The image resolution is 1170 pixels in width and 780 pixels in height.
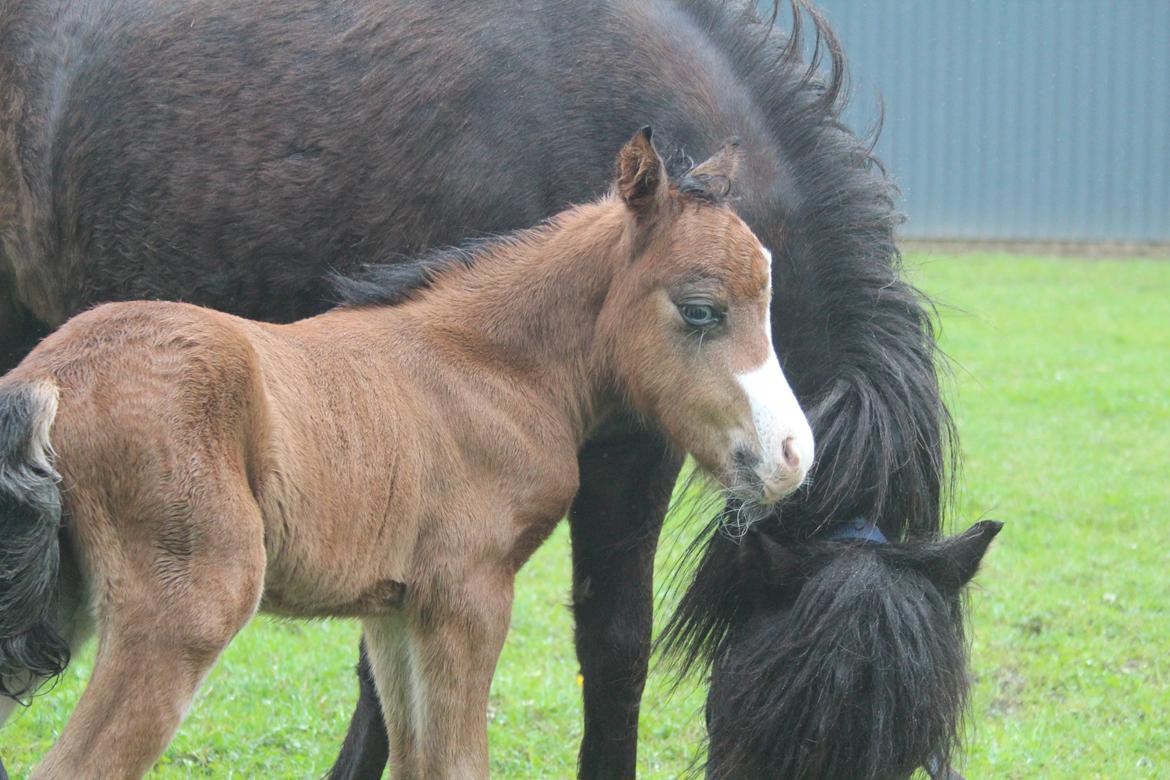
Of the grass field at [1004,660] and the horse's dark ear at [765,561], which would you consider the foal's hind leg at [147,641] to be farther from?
the horse's dark ear at [765,561]

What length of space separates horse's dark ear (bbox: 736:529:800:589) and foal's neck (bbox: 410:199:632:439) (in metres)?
0.48

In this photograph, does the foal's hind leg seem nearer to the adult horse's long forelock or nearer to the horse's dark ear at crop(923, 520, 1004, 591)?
the adult horse's long forelock

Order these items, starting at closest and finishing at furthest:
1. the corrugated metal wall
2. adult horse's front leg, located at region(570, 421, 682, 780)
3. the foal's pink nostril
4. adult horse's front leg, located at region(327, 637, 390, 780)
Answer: the foal's pink nostril
adult horse's front leg, located at region(570, 421, 682, 780)
adult horse's front leg, located at region(327, 637, 390, 780)
the corrugated metal wall

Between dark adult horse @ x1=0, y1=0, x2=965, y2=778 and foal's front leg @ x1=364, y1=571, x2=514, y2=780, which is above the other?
dark adult horse @ x1=0, y1=0, x2=965, y2=778

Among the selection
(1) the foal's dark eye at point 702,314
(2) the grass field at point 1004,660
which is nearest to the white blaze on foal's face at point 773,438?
(1) the foal's dark eye at point 702,314

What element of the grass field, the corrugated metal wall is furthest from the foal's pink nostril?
the corrugated metal wall

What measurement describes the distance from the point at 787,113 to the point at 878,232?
0.39m

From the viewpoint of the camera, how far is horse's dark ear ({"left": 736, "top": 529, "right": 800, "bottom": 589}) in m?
3.20

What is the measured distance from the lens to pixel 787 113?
3.60 metres

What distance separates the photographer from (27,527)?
2314 mm

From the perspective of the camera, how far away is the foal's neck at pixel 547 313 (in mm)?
3172

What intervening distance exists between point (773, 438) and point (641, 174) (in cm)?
63

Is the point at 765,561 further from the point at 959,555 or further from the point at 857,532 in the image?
the point at 959,555

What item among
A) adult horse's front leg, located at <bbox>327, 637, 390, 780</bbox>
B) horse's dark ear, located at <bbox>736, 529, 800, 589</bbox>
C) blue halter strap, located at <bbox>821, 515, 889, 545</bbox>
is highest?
blue halter strap, located at <bbox>821, 515, 889, 545</bbox>
